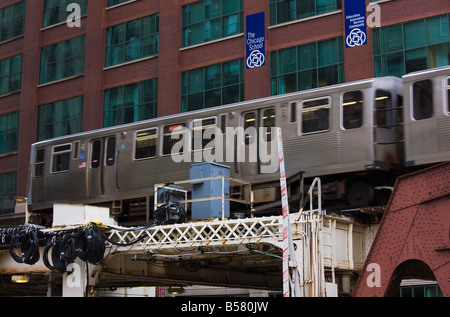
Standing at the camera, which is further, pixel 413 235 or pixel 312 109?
pixel 312 109

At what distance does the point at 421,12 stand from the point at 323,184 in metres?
14.5

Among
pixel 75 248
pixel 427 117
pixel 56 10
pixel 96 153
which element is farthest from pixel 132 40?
pixel 427 117

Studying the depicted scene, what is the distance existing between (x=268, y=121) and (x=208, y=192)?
14.4ft

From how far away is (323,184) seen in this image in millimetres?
20719

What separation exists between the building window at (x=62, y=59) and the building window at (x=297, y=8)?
14.2 meters

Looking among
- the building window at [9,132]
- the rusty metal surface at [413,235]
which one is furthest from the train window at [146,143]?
the building window at [9,132]

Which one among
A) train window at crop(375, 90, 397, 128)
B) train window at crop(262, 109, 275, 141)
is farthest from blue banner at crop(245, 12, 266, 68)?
train window at crop(375, 90, 397, 128)

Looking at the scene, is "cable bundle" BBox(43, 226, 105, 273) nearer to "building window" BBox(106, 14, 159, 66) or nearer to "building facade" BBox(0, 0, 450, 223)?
"building facade" BBox(0, 0, 450, 223)

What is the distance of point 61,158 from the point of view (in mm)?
27688

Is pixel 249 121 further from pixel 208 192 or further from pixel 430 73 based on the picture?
pixel 430 73

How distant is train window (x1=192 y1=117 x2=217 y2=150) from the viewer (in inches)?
912

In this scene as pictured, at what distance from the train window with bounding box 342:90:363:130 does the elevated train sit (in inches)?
1.1

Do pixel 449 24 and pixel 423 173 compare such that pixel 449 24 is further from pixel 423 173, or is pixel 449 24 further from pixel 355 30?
pixel 423 173

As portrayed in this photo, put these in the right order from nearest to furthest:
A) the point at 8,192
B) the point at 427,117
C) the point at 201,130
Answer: the point at 427,117 < the point at 201,130 < the point at 8,192
